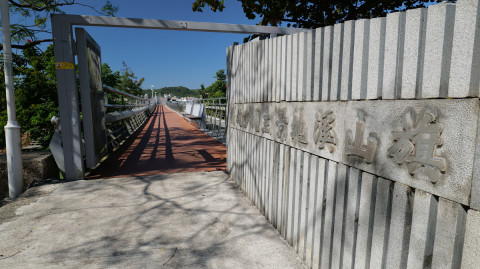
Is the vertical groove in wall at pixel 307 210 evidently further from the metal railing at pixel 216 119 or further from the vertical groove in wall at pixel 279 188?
the metal railing at pixel 216 119

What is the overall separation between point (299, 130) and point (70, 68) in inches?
156

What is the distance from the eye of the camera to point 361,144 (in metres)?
1.68

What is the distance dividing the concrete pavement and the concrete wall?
1.73 feet

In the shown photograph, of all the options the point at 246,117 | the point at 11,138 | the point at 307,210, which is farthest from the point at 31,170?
the point at 307,210

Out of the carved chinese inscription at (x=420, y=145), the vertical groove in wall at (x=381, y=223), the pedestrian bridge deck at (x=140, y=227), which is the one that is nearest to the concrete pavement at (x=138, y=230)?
the pedestrian bridge deck at (x=140, y=227)

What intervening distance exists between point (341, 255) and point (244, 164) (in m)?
2.27

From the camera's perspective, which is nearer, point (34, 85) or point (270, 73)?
point (270, 73)

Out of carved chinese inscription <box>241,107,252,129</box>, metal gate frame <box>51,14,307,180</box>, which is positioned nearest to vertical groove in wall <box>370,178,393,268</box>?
carved chinese inscription <box>241,107,252,129</box>

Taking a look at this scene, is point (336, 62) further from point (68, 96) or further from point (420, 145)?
point (68, 96)

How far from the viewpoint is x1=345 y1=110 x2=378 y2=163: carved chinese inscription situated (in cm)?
158

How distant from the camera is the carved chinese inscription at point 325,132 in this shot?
1.96 m

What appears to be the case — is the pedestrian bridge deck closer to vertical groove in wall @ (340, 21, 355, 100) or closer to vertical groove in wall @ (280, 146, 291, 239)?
vertical groove in wall @ (280, 146, 291, 239)

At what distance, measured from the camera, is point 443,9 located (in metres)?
1.24

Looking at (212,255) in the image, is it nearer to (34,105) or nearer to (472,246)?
(472,246)
